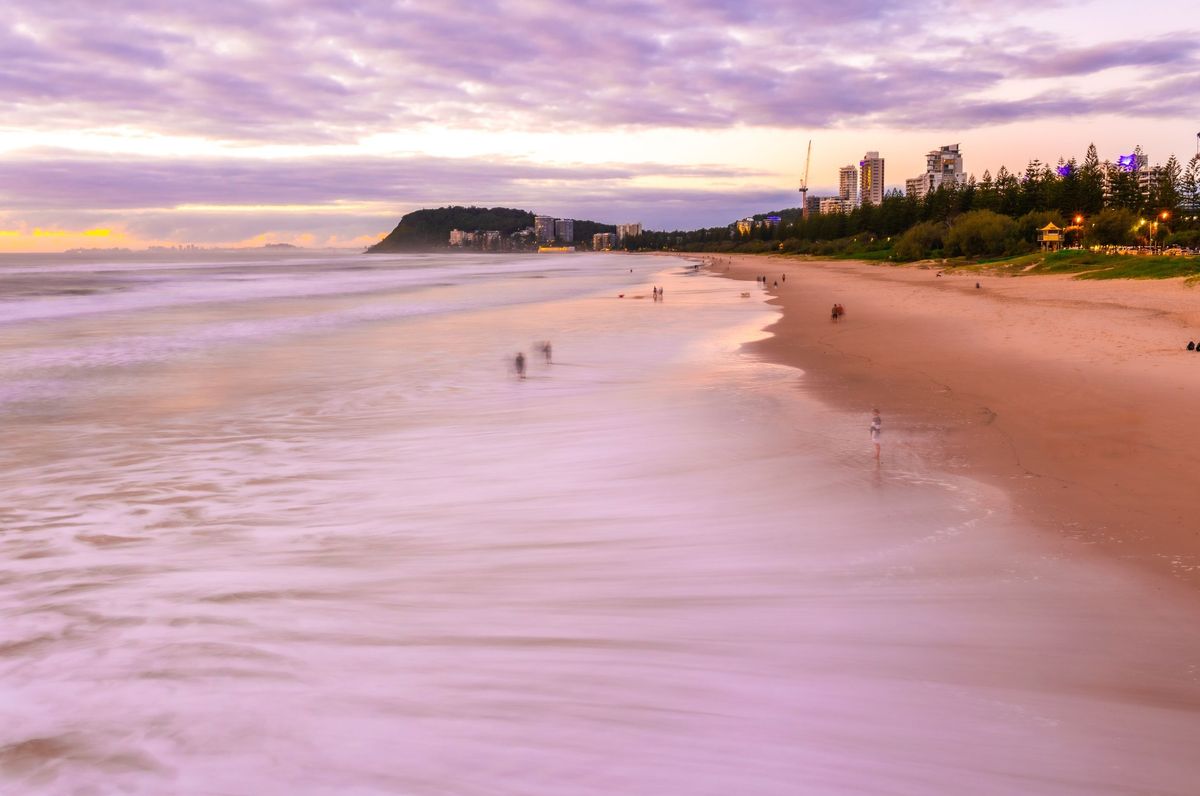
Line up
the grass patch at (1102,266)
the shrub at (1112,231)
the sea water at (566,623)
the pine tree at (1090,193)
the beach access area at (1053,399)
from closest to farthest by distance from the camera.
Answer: the sea water at (566,623)
the beach access area at (1053,399)
the grass patch at (1102,266)
the shrub at (1112,231)
the pine tree at (1090,193)

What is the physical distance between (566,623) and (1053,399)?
1194 centimetres

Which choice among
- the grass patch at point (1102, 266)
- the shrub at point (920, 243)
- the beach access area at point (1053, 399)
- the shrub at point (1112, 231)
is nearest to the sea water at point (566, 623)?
the beach access area at point (1053, 399)

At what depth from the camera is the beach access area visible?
8891mm

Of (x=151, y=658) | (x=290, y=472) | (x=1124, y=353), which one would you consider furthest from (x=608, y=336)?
(x=151, y=658)

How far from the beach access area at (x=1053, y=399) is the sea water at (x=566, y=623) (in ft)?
2.18

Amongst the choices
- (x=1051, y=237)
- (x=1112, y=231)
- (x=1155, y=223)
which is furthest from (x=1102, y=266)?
(x=1155, y=223)

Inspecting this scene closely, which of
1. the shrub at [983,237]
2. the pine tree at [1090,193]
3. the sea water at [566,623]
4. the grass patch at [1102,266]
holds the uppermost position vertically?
the pine tree at [1090,193]

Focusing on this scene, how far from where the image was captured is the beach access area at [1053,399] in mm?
8891

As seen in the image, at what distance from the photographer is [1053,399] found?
1483cm

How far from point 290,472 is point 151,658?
5.82 m

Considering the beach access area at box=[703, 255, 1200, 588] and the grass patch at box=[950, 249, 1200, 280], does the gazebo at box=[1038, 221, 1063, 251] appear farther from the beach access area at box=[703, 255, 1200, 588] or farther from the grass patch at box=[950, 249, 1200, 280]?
the beach access area at box=[703, 255, 1200, 588]

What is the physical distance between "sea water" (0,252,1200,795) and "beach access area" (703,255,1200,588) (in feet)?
2.18

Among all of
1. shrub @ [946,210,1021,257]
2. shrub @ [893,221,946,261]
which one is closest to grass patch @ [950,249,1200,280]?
shrub @ [946,210,1021,257]

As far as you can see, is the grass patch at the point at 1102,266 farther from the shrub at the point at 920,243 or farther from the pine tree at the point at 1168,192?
the pine tree at the point at 1168,192
